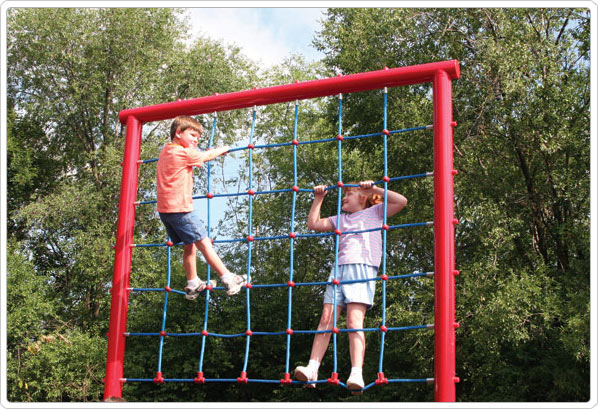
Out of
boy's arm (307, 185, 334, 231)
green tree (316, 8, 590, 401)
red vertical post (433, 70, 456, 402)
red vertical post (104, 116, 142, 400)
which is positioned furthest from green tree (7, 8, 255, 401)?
red vertical post (433, 70, 456, 402)

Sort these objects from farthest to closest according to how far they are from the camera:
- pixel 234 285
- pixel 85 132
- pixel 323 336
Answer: pixel 85 132, pixel 234 285, pixel 323 336

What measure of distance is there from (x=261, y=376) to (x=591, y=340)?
20.3ft

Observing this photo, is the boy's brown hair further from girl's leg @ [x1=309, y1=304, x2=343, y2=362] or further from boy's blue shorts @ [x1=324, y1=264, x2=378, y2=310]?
girl's leg @ [x1=309, y1=304, x2=343, y2=362]

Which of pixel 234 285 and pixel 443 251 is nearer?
pixel 443 251

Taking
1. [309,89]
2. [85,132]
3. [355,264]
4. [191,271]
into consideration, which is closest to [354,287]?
[355,264]

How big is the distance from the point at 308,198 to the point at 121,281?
8.33 meters

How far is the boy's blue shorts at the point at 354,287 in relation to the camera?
3596 millimetres

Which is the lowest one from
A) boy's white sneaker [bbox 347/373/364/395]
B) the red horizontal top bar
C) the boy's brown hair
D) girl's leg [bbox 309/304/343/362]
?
boy's white sneaker [bbox 347/373/364/395]

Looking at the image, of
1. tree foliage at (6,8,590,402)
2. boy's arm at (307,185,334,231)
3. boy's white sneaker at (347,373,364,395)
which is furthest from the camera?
tree foliage at (6,8,590,402)

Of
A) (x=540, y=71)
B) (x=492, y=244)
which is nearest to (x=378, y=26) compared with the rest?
(x=540, y=71)

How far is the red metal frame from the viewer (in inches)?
127

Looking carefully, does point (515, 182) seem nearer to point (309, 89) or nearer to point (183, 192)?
point (309, 89)

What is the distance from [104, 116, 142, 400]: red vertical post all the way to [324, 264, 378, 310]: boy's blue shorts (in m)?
1.31

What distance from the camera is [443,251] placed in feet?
10.8
